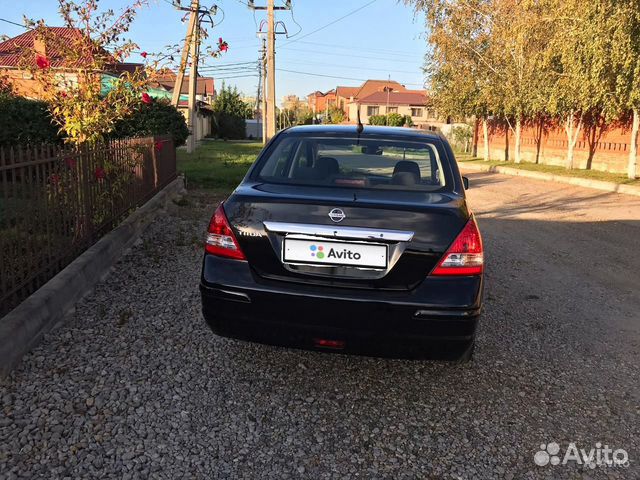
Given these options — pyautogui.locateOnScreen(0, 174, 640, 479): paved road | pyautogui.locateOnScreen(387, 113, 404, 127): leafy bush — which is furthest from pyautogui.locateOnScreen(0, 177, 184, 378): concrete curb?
pyautogui.locateOnScreen(387, 113, 404, 127): leafy bush

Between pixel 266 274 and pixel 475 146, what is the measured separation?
112ft

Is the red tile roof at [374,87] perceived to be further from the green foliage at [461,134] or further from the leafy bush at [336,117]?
the green foliage at [461,134]

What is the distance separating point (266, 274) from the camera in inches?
116

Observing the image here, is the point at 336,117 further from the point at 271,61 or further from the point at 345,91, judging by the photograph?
the point at 271,61

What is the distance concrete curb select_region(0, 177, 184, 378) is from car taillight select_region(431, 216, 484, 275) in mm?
2550

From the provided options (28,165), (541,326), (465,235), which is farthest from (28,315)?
(541,326)

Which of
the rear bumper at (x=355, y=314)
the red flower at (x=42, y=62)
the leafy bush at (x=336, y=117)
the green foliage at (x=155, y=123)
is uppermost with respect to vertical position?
the leafy bush at (x=336, y=117)

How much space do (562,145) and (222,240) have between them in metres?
24.1

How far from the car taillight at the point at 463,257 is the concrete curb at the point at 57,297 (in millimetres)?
2550

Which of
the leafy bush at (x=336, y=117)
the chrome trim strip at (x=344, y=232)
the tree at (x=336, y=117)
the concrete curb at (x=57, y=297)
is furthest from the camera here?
the tree at (x=336, y=117)

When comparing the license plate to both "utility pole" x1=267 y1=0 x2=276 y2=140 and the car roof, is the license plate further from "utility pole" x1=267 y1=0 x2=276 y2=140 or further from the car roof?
"utility pole" x1=267 y1=0 x2=276 y2=140

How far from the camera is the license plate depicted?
284cm

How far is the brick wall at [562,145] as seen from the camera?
1973 cm

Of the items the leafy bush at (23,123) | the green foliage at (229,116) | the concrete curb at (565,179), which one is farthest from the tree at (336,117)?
the leafy bush at (23,123)
